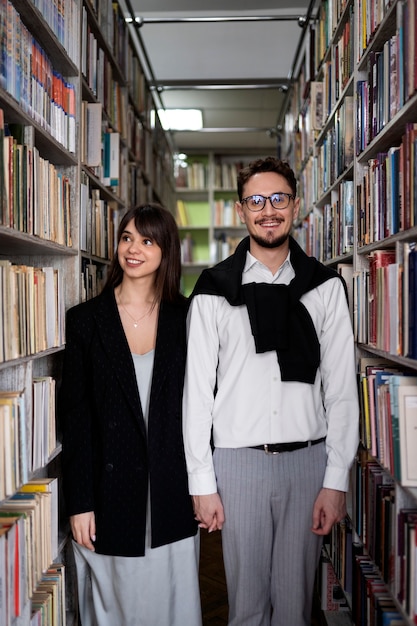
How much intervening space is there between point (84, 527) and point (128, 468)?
226 mm

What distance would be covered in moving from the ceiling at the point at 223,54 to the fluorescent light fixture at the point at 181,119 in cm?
6

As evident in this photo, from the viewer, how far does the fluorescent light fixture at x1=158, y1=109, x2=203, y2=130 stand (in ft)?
18.2

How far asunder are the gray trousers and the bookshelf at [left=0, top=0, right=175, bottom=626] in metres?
0.56

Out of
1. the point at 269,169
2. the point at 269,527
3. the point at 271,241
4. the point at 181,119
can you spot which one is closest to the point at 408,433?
the point at 269,527

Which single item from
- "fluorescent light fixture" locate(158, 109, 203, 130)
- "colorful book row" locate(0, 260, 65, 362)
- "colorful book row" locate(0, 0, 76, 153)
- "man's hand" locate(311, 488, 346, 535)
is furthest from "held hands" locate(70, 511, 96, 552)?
"fluorescent light fixture" locate(158, 109, 203, 130)

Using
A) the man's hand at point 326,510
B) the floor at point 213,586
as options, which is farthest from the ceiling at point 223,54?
the floor at point 213,586

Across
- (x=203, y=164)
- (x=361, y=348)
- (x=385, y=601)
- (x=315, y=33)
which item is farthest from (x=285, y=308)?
(x=203, y=164)

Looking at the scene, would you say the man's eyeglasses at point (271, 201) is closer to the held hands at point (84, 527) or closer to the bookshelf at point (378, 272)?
the bookshelf at point (378, 272)

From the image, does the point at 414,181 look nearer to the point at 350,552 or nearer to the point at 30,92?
the point at 30,92

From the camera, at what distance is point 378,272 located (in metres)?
1.66

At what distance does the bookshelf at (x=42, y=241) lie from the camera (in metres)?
1.48

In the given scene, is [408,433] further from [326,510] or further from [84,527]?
[84,527]

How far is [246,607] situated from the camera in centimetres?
170

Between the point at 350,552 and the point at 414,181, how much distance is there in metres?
1.32
